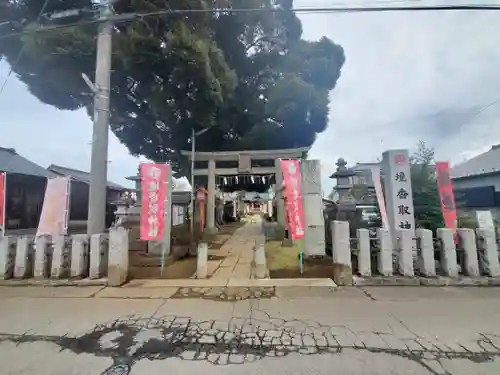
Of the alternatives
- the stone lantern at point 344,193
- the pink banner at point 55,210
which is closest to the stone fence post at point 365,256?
the stone lantern at point 344,193

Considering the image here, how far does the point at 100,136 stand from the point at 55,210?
6.64 ft

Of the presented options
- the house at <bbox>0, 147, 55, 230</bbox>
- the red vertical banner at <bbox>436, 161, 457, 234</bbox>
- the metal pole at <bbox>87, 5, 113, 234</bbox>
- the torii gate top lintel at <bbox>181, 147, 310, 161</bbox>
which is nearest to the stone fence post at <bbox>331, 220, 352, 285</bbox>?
the red vertical banner at <bbox>436, 161, 457, 234</bbox>

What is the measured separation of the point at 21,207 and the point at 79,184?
143 inches

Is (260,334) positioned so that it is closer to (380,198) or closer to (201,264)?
(201,264)

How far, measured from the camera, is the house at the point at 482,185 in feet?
38.1

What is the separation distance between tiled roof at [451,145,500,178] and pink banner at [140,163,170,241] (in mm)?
13462

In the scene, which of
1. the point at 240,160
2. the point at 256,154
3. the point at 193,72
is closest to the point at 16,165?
the point at 193,72

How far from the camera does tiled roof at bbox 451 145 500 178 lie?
12400mm

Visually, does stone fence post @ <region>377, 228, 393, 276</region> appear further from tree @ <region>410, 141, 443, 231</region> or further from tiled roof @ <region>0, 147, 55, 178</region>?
tiled roof @ <region>0, 147, 55, 178</region>

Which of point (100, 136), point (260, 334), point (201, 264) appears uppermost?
point (100, 136)

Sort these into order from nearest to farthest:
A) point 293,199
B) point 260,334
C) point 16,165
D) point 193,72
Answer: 1. point 260,334
2. point 293,199
3. point 193,72
4. point 16,165

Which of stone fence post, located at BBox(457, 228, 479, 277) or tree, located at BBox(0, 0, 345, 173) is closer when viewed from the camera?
stone fence post, located at BBox(457, 228, 479, 277)

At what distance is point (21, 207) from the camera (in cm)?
1297

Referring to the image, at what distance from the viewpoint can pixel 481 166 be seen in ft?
44.0
